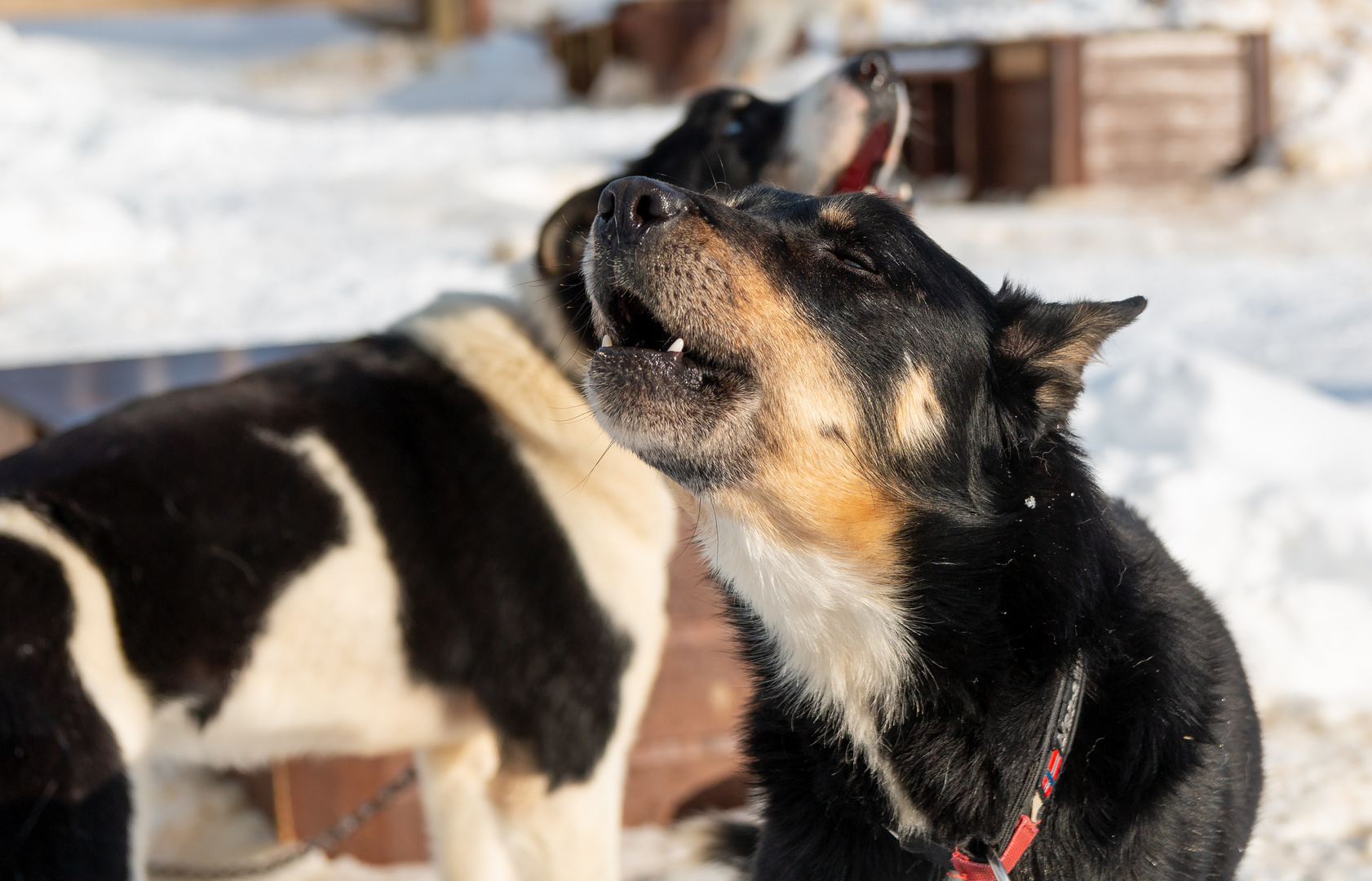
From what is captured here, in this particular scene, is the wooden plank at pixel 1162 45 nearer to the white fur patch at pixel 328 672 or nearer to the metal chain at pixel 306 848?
the metal chain at pixel 306 848

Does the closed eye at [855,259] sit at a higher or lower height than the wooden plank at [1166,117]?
higher

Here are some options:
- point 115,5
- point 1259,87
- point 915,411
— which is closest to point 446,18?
point 115,5

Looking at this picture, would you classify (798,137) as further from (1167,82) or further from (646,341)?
(1167,82)

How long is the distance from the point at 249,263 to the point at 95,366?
4.74 m

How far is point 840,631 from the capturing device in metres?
2.11

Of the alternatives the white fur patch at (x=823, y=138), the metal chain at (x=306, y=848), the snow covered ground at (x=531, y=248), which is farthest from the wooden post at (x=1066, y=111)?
the metal chain at (x=306, y=848)

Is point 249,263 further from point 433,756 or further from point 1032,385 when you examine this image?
point 1032,385

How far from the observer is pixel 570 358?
10.4 ft

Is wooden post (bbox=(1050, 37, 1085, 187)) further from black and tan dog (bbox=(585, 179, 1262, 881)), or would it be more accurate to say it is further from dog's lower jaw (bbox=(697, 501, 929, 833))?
dog's lower jaw (bbox=(697, 501, 929, 833))

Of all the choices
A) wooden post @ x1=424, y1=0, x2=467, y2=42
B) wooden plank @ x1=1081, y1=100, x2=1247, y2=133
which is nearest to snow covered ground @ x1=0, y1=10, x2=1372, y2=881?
wooden post @ x1=424, y1=0, x2=467, y2=42

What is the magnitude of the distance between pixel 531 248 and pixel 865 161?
5360 mm

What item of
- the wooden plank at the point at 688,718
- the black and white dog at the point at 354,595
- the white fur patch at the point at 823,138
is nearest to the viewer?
the black and white dog at the point at 354,595

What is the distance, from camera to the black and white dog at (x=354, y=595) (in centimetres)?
229

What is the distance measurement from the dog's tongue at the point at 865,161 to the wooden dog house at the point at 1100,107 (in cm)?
945
